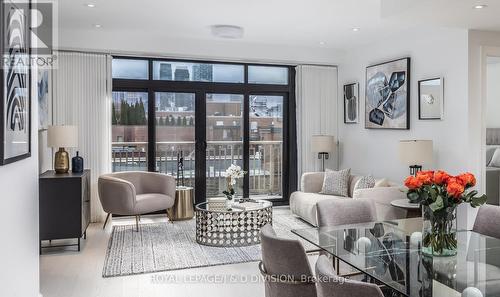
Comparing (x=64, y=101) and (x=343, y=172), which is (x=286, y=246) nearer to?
(x=343, y=172)

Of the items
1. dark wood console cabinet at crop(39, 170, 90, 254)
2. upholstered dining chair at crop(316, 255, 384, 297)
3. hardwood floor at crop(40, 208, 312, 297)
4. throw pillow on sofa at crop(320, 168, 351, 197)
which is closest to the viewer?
upholstered dining chair at crop(316, 255, 384, 297)

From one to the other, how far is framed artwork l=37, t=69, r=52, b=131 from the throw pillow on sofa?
3843 millimetres

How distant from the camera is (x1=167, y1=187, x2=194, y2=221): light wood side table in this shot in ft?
19.2

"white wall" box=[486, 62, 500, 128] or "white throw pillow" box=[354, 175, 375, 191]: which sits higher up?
"white wall" box=[486, 62, 500, 128]

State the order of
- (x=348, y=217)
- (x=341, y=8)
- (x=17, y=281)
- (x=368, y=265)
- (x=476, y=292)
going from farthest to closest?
(x=341, y=8) → (x=348, y=217) → (x=17, y=281) → (x=368, y=265) → (x=476, y=292)

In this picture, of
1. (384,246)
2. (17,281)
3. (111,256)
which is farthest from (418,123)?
(17,281)

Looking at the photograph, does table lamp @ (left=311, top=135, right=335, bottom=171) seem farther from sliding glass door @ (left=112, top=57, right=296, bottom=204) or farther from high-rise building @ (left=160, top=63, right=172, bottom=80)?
high-rise building @ (left=160, top=63, right=172, bottom=80)

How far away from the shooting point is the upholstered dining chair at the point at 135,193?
5.08 meters

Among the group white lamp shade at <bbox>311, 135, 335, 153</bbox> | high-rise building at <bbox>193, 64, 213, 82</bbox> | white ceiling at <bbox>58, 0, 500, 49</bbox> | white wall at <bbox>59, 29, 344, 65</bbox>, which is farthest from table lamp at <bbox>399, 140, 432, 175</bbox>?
high-rise building at <bbox>193, 64, 213, 82</bbox>

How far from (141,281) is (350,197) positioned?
329cm

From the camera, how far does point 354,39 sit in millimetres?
5996

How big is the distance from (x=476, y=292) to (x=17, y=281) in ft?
7.81

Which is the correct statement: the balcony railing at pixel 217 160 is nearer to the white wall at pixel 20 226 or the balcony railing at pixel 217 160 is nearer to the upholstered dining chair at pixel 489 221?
the white wall at pixel 20 226

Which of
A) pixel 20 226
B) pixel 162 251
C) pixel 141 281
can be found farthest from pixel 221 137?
pixel 20 226
